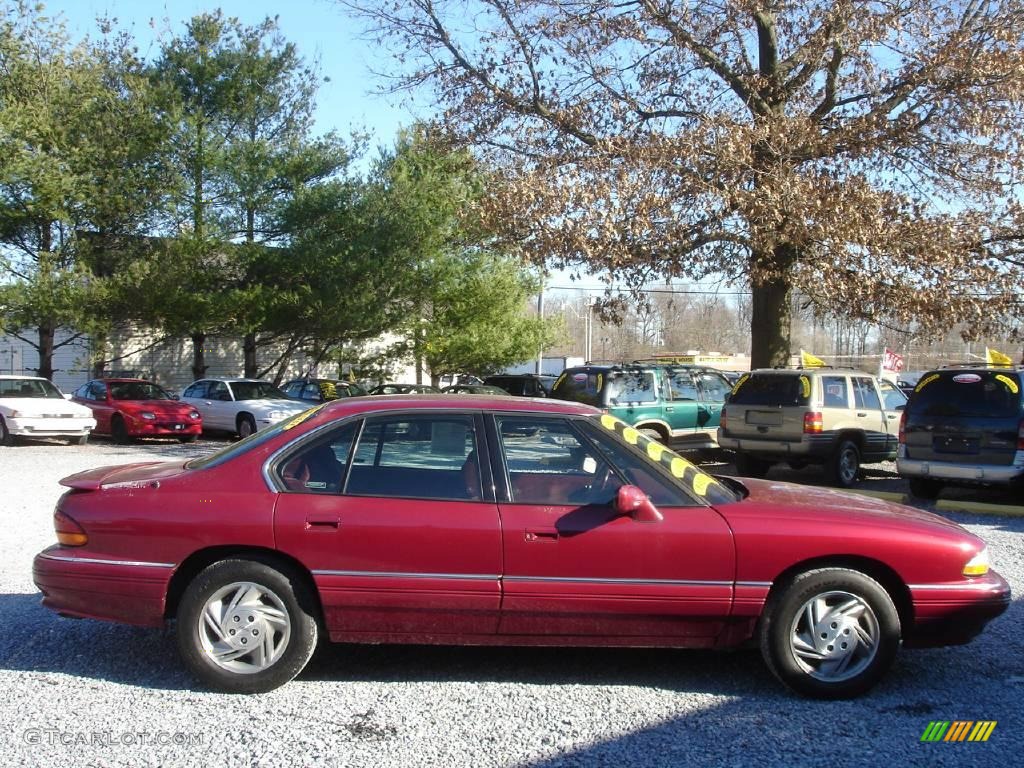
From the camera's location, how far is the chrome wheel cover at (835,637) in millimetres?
4602

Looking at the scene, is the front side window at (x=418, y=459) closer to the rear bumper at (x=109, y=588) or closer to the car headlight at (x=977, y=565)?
the rear bumper at (x=109, y=588)

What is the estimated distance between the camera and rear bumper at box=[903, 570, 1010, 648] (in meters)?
4.66

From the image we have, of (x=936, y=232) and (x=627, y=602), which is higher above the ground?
(x=936, y=232)

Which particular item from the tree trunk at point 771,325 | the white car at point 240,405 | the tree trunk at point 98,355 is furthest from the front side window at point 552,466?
the tree trunk at point 98,355

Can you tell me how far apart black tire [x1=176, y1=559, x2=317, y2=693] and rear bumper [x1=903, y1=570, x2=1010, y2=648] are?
3.09 metres

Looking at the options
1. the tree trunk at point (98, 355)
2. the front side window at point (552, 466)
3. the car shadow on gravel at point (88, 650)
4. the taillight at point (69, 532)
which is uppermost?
the tree trunk at point (98, 355)

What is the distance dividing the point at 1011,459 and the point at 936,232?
482 centimetres

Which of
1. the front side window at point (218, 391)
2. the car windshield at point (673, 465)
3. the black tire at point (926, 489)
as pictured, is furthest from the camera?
the front side window at point (218, 391)

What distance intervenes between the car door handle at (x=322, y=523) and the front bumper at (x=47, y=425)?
1630 cm

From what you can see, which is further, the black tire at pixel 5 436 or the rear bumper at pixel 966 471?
the black tire at pixel 5 436

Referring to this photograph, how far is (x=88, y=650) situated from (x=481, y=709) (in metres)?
2.42

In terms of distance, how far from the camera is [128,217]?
2391 centimetres

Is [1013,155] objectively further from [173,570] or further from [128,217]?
[128,217]

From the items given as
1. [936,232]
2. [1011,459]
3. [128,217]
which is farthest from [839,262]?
[128,217]
